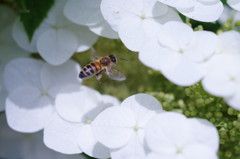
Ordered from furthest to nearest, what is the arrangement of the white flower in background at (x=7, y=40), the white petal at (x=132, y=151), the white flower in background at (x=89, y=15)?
the white flower in background at (x=7, y=40) < the white flower in background at (x=89, y=15) < the white petal at (x=132, y=151)

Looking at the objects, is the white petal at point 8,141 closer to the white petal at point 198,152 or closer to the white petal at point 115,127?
the white petal at point 115,127

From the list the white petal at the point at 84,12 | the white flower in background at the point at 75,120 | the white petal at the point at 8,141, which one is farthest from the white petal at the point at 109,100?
the white petal at the point at 8,141

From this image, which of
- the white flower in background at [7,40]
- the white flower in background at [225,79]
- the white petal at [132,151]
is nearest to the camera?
the white flower in background at [225,79]

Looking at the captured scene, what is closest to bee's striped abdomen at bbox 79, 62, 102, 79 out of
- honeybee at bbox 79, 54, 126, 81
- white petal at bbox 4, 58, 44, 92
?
honeybee at bbox 79, 54, 126, 81

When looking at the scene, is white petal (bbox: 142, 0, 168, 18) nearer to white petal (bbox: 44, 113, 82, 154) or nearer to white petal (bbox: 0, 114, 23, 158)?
white petal (bbox: 44, 113, 82, 154)

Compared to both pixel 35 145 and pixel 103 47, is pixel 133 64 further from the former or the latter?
pixel 35 145
